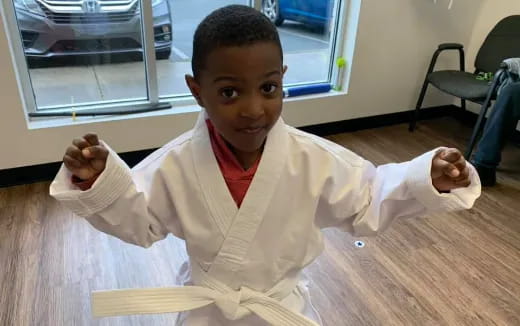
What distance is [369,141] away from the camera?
312 cm

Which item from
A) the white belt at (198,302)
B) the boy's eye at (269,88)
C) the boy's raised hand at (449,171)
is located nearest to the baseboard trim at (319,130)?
the white belt at (198,302)

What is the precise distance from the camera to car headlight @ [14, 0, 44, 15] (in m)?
2.24

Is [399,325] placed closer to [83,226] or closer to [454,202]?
[454,202]

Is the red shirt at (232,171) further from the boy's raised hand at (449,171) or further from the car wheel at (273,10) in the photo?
the car wheel at (273,10)

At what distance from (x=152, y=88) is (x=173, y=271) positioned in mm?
1223

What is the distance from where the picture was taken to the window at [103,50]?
235cm

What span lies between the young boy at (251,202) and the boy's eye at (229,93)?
28 mm

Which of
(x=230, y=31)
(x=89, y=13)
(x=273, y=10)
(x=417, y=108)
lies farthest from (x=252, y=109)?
(x=417, y=108)

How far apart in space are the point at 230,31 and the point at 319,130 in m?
2.39

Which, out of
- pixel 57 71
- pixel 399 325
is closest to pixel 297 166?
pixel 399 325

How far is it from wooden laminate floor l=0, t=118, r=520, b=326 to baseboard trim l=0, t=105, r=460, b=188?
0.23ft

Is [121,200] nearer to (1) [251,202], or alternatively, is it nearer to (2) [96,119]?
(1) [251,202]

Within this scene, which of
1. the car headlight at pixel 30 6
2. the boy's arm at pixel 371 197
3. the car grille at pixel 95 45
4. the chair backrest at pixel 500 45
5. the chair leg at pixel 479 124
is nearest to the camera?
the boy's arm at pixel 371 197

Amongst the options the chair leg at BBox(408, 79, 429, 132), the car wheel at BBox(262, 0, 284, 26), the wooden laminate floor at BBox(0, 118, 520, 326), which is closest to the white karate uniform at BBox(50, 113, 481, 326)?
the wooden laminate floor at BBox(0, 118, 520, 326)
